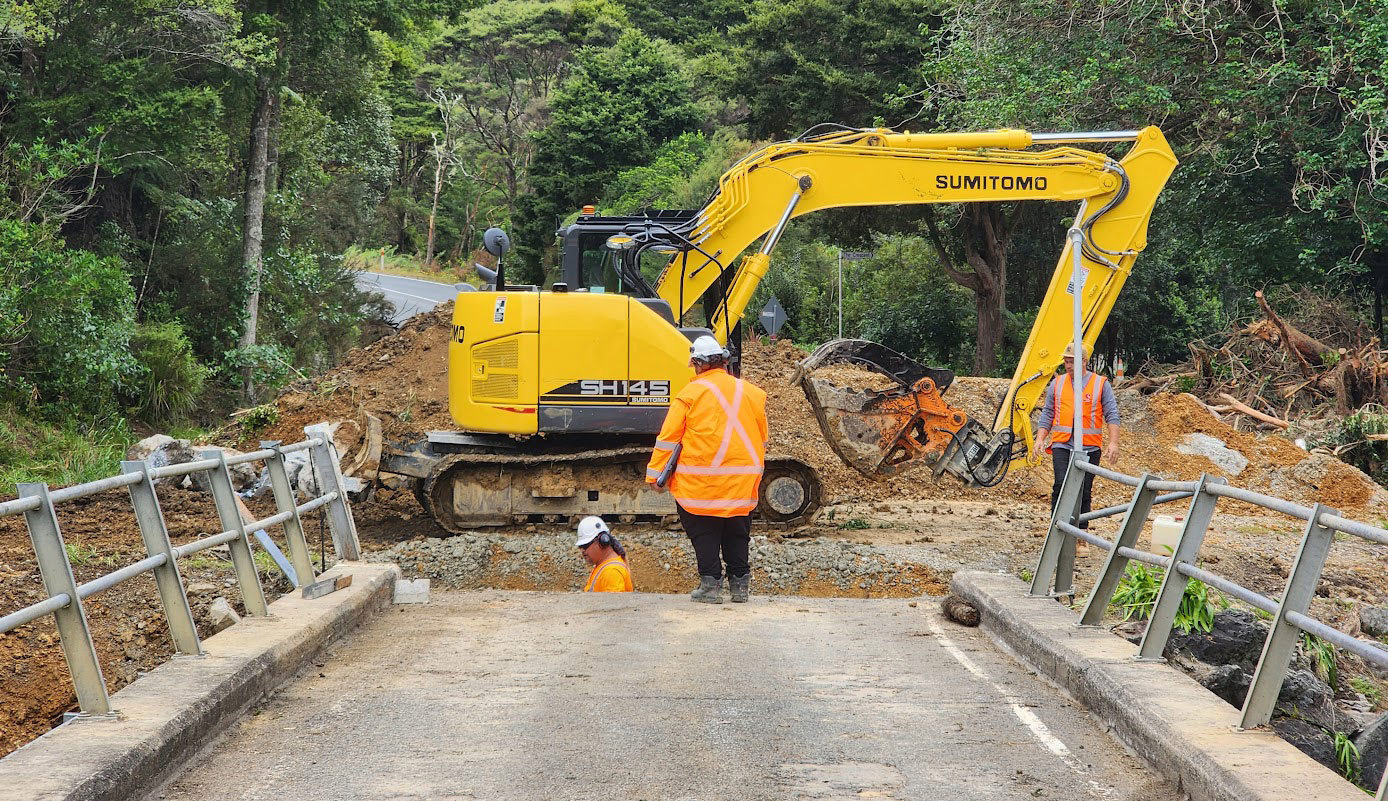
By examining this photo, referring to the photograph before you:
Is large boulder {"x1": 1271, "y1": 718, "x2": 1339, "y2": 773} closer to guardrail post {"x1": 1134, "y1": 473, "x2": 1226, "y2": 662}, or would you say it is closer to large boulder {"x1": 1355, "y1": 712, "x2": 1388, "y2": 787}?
large boulder {"x1": 1355, "y1": 712, "x2": 1388, "y2": 787}

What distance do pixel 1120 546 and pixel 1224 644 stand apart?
193 cm

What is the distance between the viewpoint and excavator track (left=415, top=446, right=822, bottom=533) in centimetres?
1368

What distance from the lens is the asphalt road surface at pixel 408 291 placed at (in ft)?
132

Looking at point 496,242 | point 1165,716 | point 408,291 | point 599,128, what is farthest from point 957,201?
point 408,291

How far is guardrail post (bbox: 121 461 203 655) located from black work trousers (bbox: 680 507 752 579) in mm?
3801

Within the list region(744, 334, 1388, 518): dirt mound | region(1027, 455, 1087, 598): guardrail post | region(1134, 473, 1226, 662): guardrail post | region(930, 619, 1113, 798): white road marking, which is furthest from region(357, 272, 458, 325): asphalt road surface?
region(1134, 473, 1226, 662): guardrail post

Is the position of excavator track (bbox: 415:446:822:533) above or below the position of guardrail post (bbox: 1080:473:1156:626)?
below

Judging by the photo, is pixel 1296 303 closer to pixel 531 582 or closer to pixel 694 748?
pixel 531 582

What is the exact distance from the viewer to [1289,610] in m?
4.65

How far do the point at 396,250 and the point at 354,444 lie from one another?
151 feet

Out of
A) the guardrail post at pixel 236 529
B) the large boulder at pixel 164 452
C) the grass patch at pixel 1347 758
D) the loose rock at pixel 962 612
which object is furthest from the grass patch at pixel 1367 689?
the large boulder at pixel 164 452

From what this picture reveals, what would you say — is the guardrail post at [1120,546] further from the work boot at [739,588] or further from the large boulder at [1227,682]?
the work boot at [739,588]

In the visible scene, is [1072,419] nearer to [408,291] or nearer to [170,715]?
[170,715]

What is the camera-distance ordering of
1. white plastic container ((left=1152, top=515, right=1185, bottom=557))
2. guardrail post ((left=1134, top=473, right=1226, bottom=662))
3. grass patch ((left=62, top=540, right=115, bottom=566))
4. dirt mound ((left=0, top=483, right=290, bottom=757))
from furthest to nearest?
grass patch ((left=62, top=540, right=115, bottom=566)) → white plastic container ((left=1152, top=515, right=1185, bottom=557)) → dirt mound ((left=0, top=483, right=290, bottom=757)) → guardrail post ((left=1134, top=473, right=1226, bottom=662))
